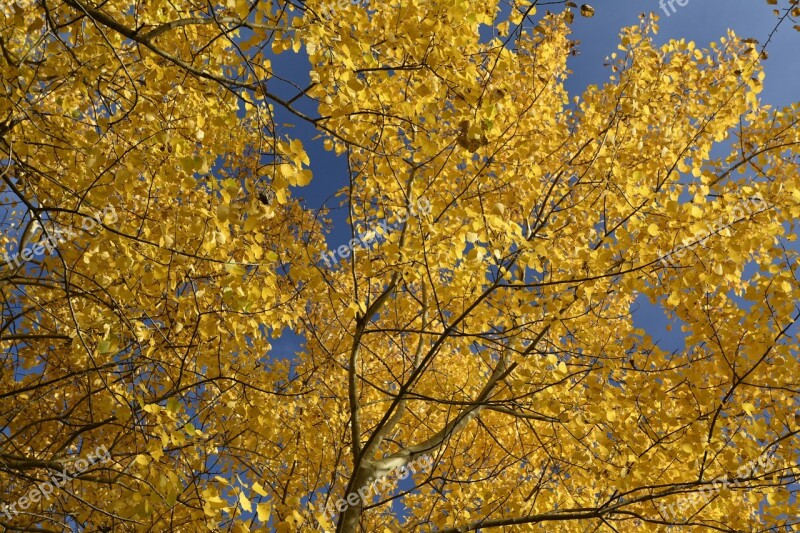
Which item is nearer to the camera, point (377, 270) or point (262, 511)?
point (262, 511)

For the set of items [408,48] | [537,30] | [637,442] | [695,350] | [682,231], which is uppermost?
[537,30]

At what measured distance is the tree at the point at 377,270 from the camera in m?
2.96

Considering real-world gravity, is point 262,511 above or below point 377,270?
below

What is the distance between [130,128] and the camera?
468cm

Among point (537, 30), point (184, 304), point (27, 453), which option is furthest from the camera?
point (537, 30)

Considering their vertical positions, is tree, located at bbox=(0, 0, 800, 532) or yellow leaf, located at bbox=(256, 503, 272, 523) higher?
tree, located at bbox=(0, 0, 800, 532)

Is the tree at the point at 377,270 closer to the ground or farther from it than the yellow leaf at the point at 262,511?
farther from it

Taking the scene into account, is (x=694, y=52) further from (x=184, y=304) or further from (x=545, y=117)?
(x=184, y=304)

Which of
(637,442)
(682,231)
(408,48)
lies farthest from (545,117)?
(637,442)

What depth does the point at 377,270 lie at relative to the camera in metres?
4.35

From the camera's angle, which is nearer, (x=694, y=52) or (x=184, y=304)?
(x=184, y=304)

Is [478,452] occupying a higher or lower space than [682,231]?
lower

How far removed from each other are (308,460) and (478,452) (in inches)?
105

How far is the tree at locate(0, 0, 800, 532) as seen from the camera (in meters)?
2.96
